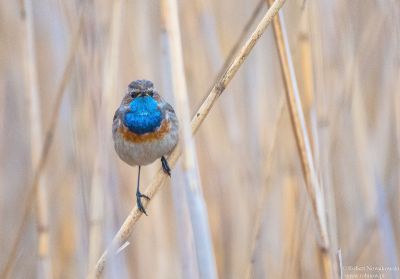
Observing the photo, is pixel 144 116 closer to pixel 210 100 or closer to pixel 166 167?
pixel 166 167

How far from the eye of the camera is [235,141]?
8.58 ft

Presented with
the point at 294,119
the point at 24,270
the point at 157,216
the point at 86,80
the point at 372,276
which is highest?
the point at 86,80

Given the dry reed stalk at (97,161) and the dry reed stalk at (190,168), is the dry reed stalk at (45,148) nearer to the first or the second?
the dry reed stalk at (97,161)

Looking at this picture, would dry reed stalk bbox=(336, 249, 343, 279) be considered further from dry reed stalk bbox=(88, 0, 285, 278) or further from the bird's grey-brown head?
the bird's grey-brown head

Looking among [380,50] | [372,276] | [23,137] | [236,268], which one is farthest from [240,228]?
[23,137]

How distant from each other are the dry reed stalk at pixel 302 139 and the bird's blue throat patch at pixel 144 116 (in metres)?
0.56

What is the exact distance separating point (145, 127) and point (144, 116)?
0.13 ft

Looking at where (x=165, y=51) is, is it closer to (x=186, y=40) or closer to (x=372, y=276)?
(x=186, y=40)

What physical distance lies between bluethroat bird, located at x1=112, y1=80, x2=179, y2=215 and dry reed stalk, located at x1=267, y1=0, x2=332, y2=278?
20.8 inches

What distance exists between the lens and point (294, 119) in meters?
1.77

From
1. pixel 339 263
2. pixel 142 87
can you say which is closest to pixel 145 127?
pixel 142 87

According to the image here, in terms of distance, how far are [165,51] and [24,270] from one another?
1.41 metres

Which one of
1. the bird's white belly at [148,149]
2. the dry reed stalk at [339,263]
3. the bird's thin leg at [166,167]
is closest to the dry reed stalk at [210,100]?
the bird's thin leg at [166,167]

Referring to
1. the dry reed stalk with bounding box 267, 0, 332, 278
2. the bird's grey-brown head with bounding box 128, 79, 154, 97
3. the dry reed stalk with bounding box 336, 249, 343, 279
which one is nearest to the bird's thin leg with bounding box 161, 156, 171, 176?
the bird's grey-brown head with bounding box 128, 79, 154, 97
